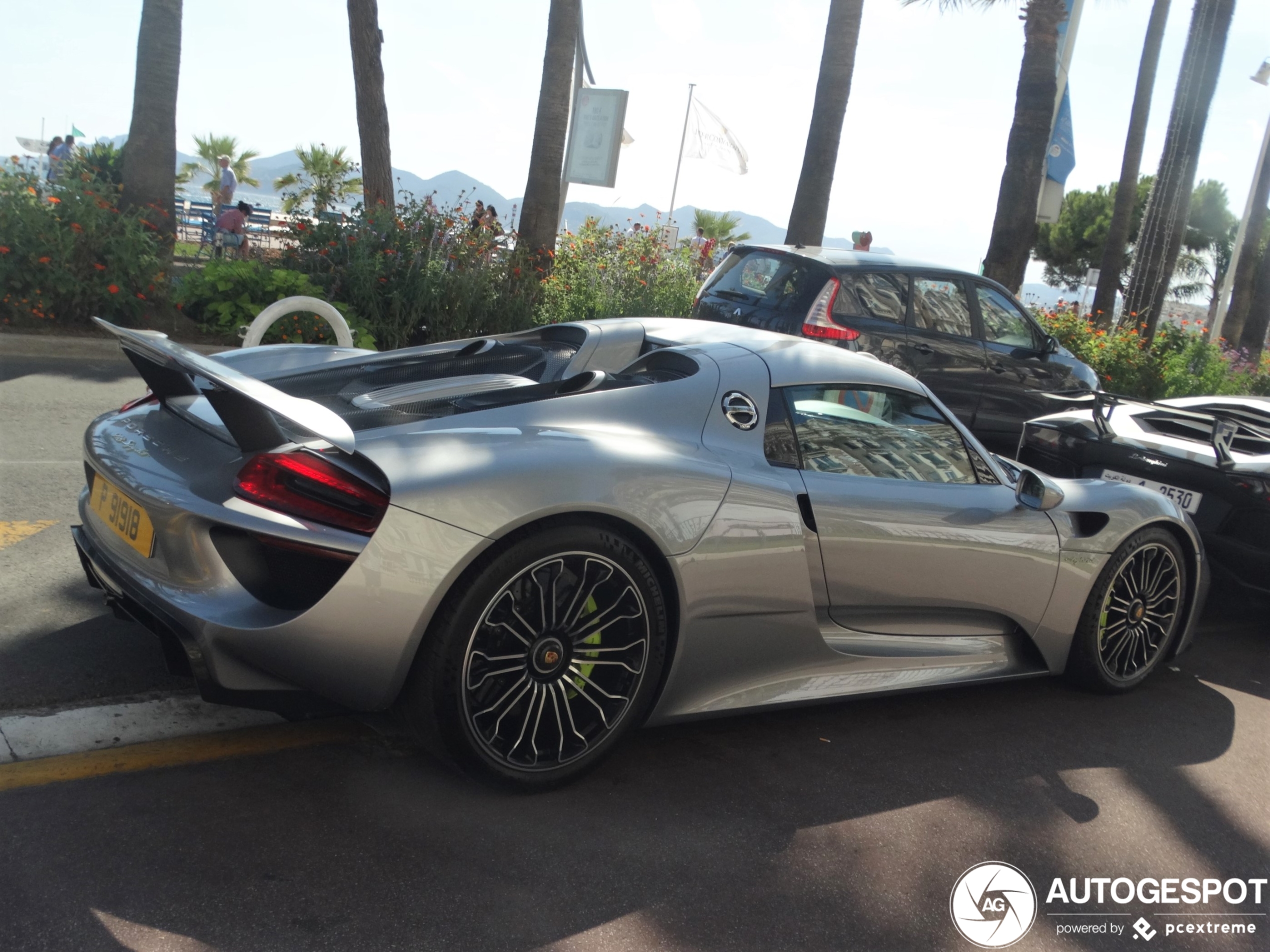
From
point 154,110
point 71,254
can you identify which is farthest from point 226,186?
point 71,254

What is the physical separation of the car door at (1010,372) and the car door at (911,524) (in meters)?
5.01

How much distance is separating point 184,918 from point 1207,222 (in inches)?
2782

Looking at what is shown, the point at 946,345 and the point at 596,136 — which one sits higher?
the point at 596,136

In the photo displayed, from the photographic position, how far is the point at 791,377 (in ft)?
12.0

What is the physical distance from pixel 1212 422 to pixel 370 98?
10.7 m

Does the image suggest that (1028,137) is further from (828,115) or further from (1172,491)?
(1172,491)

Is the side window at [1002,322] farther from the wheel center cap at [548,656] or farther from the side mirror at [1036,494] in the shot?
the wheel center cap at [548,656]

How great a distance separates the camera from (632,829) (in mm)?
3037

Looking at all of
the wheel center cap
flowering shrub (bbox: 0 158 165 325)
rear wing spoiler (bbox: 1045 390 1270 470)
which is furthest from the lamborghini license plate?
flowering shrub (bbox: 0 158 165 325)

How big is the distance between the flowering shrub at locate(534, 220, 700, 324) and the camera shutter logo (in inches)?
358

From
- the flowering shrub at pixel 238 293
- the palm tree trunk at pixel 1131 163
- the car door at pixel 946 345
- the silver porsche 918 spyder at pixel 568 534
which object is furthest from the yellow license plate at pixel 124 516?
the palm tree trunk at pixel 1131 163

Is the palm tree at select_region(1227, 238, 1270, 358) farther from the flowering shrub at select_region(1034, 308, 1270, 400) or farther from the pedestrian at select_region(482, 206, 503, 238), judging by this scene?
the pedestrian at select_region(482, 206, 503, 238)

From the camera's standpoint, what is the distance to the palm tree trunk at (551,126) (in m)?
13.8

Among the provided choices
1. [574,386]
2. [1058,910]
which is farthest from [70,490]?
[1058,910]
